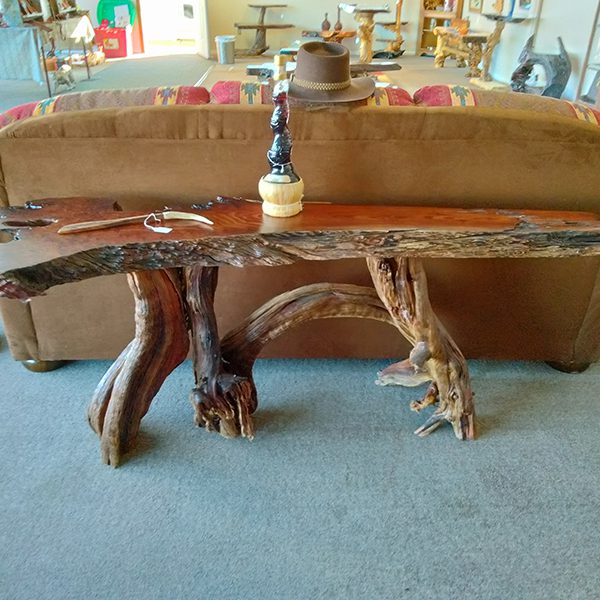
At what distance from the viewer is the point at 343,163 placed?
5.32 ft

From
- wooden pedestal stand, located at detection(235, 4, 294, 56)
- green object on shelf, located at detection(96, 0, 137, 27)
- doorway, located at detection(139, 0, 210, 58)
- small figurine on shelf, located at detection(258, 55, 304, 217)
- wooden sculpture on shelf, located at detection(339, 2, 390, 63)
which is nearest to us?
small figurine on shelf, located at detection(258, 55, 304, 217)

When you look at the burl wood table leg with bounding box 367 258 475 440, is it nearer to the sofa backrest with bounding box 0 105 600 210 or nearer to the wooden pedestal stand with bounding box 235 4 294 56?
the sofa backrest with bounding box 0 105 600 210

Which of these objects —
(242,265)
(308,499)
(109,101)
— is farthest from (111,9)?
(308,499)

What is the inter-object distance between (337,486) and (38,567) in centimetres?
76

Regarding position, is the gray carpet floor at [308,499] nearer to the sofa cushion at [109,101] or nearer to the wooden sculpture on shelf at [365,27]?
the sofa cushion at [109,101]

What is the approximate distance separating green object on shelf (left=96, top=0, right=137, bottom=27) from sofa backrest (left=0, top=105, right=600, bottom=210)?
7.05 metres

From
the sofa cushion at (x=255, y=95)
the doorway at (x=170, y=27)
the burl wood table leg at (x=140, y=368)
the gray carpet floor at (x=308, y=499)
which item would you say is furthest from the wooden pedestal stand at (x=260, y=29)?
the burl wood table leg at (x=140, y=368)

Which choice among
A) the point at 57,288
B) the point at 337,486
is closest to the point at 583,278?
the point at 337,486

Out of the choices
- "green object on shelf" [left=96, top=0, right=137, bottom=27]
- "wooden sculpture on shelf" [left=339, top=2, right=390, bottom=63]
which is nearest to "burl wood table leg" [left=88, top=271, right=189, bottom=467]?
"wooden sculpture on shelf" [left=339, top=2, right=390, bottom=63]

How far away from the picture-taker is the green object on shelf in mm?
7504

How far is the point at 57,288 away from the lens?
183 cm

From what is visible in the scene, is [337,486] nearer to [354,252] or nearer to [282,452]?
[282,452]

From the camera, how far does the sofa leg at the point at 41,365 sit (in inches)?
78.4

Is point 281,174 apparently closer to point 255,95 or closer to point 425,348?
point 255,95
